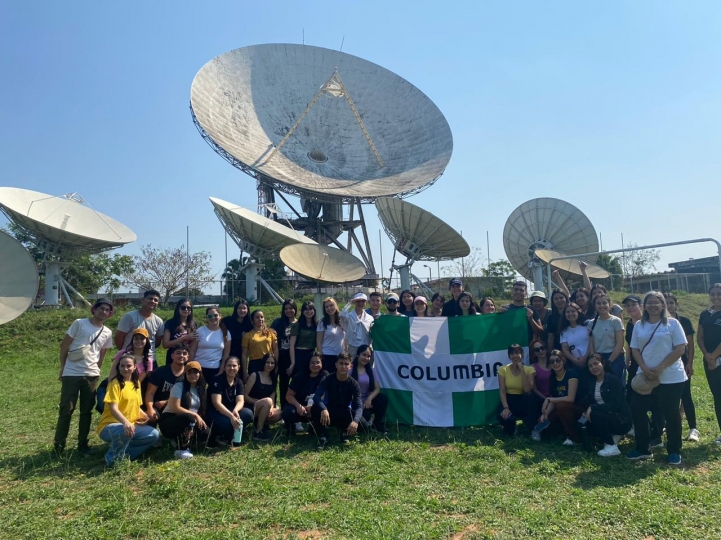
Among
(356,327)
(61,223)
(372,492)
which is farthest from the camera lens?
(61,223)

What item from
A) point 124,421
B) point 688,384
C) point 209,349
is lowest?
point 124,421

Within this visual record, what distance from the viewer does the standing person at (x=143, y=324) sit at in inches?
301

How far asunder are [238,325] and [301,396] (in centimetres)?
168

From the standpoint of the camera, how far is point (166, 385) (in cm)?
718

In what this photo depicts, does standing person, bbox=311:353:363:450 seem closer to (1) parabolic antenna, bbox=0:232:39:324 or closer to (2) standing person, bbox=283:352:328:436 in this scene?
(2) standing person, bbox=283:352:328:436

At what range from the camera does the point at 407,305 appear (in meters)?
9.87

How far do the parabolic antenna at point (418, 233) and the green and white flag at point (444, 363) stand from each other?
18191 millimetres

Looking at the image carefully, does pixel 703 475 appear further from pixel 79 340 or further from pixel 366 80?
pixel 366 80

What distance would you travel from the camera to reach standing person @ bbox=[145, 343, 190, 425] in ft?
23.1

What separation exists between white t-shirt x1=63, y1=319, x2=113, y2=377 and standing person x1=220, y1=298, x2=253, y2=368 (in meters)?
1.87

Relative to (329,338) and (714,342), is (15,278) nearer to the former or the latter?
(329,338)

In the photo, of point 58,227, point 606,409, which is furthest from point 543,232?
point 58,227

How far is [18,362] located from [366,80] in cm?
3115

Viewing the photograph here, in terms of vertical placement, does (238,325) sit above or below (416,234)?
below
